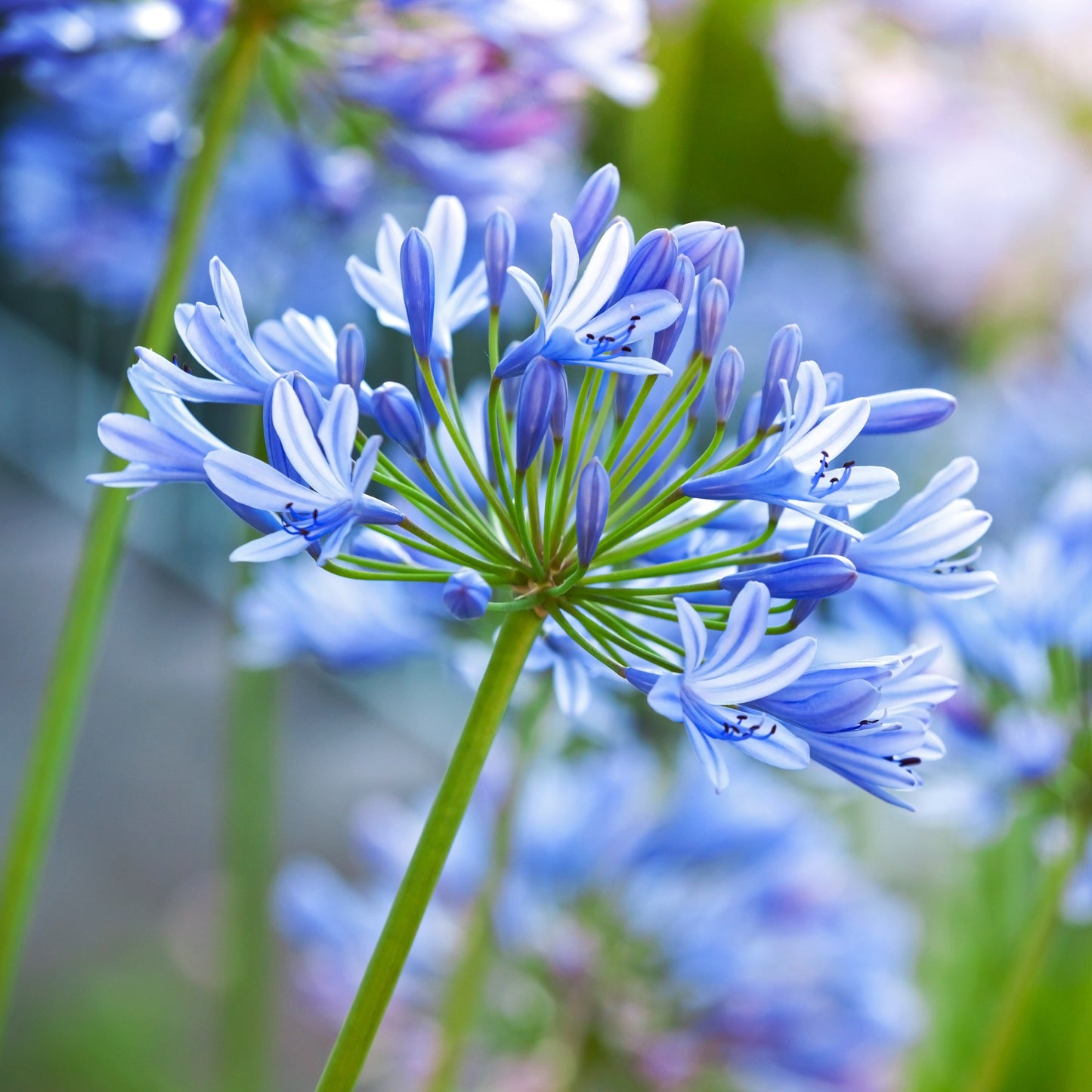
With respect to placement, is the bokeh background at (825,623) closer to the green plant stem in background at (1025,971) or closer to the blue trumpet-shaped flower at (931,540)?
the green plant stem in background at (1025,971)

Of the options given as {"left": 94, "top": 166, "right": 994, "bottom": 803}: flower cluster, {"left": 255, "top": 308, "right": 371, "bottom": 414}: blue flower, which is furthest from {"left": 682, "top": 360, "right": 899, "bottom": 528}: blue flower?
{"left": 255, "top": 308, "right": 371, "bottom": 414}: blue flower

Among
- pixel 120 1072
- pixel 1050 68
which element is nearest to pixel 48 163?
pixel 1050 68

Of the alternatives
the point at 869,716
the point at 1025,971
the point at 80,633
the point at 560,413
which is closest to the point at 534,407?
the point at 560,413

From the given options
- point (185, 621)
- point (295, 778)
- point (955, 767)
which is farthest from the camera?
point (185, 621)

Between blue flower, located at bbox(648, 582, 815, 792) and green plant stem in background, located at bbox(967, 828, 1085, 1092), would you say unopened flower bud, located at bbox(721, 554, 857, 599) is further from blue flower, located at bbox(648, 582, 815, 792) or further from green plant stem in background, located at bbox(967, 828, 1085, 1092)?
green plant stem in background, located at bbox(967, 828, 1085, 1092)

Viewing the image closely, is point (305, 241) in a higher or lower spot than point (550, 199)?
lower

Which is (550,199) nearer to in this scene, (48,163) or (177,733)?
(48,163)

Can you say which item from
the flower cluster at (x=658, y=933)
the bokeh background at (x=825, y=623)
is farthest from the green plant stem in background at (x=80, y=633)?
the flower cluster at (x=658, y=933)

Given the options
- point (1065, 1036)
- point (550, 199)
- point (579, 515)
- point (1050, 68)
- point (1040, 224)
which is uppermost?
point (1040, 224)
